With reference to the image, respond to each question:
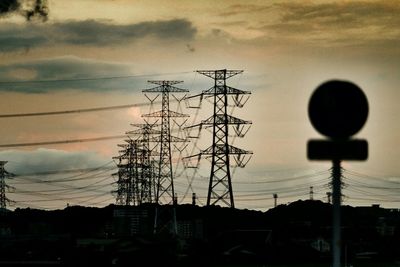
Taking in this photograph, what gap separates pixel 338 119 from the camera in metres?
8.95

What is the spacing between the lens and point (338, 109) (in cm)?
890

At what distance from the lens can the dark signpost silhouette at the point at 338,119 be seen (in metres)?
8.93

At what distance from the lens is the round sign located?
8.92 meters

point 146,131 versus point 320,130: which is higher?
point 146,131

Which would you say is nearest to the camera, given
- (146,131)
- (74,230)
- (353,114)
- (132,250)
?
(353,114)

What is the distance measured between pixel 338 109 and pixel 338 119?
0.11 m

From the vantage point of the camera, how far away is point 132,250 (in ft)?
91.6

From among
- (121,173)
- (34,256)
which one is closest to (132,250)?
(34,256)

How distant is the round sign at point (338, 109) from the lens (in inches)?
351

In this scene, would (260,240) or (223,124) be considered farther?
(260,240)

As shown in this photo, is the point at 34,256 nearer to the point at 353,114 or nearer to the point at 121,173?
the point at 121,173

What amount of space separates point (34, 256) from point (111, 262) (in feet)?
115

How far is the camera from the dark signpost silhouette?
29.3 ft

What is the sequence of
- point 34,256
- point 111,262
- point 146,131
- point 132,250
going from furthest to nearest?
point 146,131 → point 34,256 → point 111,262 → point 132,250
